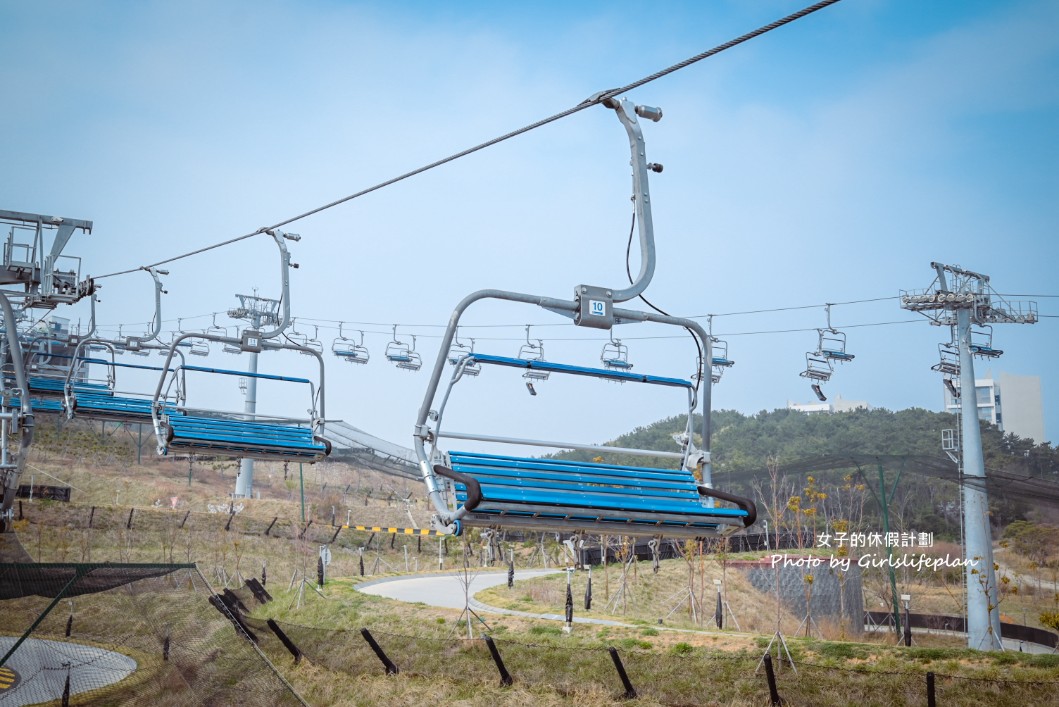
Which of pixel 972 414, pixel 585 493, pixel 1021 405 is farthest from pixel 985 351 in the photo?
pixel 1021 405

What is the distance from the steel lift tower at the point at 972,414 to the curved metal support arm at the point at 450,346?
721 inches

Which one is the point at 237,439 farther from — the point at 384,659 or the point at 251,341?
the point at 384,659

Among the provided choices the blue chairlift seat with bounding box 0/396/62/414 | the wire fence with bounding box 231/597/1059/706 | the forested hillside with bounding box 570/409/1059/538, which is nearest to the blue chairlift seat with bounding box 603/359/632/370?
the forested hillside with bounding box 570/409/1059/538

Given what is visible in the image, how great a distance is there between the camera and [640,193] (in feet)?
19.5

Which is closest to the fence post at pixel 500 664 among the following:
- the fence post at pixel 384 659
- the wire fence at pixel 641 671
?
the wire fence at pixel 641 671

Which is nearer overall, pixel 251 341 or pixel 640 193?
pixel 640 193

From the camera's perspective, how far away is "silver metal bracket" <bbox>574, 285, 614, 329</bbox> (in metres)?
5.68

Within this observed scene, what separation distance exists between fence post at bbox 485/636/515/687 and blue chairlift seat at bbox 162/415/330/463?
4.10m

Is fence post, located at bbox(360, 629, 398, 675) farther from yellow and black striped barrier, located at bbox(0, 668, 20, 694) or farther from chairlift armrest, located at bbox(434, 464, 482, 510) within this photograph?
chairlift armrest, located at bbox(434, 464, 482, 510)

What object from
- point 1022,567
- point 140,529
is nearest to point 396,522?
point 140,529

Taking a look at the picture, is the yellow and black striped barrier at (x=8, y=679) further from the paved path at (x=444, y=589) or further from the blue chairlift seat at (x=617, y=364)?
the blue chairlift seat at (x=617, y=364)

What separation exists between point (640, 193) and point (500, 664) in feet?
29.5

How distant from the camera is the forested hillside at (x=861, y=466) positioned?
20938 mm

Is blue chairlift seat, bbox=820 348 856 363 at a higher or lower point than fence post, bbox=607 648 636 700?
higher
